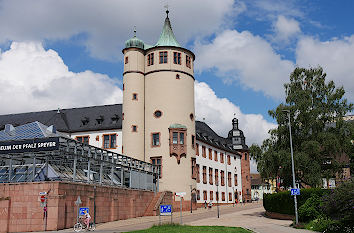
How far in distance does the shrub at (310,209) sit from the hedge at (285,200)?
759 mm

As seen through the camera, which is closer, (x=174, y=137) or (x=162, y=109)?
(x=174, y=137)

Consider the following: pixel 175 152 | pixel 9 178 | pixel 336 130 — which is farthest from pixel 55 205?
pixel 336 130

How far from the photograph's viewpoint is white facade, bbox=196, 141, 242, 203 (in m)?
60.3

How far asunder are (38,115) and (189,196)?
32851mm

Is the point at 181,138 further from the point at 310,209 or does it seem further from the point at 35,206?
the point at 35,206

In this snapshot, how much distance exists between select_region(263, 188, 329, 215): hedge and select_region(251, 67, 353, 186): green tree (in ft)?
11.2

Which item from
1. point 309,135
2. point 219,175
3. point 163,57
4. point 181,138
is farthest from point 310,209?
point 219,175

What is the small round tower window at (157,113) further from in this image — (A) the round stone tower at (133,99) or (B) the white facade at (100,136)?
(B) the white facade at (100,136)

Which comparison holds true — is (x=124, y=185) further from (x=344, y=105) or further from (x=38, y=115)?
(x=38, y=115)

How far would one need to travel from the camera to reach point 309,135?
3997 cm

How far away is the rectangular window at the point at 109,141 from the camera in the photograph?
2379 inches

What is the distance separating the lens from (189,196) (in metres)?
50.3

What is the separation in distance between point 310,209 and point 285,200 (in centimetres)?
501

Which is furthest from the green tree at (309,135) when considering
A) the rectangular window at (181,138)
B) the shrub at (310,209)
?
the rectangular window at (181,138)
